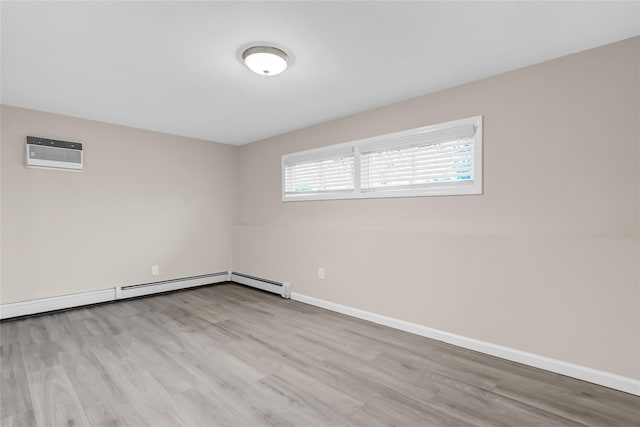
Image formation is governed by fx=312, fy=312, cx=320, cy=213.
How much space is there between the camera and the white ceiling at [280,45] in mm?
1804

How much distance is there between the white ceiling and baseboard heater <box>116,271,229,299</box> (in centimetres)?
235

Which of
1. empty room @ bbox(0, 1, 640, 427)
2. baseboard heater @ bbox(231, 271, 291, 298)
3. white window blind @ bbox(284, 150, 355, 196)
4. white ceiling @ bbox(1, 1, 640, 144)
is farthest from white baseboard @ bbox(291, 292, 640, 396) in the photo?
white ceiling @ bbox(1, 1, 640, 144)

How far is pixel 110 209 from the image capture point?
4.06 metres

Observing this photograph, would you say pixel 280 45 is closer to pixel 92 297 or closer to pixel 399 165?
pixel 399 165

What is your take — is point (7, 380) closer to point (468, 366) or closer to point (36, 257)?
point (36, 257)

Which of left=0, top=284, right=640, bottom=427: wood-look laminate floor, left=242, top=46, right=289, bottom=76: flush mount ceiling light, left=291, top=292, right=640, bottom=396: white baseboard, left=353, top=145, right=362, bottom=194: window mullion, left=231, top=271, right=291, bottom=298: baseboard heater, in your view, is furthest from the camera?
left=231, top=271, right=291, bottom=298: baseboard heater

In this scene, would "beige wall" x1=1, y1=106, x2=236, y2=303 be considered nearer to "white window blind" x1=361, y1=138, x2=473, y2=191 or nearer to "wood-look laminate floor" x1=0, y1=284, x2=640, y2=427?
"wood-look laminate floor" x1=0, y1=284, x2=640, y2=427

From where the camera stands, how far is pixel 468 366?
2.37 m

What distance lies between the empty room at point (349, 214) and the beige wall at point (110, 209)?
0.08 feet

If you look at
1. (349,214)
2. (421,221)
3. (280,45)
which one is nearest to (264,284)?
(349,214)

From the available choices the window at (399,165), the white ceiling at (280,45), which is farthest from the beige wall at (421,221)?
the white ceiling at (280,45)

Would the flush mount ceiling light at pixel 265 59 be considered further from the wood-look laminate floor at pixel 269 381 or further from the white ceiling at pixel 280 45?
the wood-look laminate floor at pixel 269 381

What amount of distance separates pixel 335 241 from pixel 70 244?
125 inches

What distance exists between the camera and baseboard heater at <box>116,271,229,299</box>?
4.16 m
